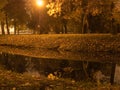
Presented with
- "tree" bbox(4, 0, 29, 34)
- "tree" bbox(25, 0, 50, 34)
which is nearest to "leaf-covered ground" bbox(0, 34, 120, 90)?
"tree" bbox(25, 0, 50, 34)

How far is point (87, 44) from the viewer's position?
29391mm

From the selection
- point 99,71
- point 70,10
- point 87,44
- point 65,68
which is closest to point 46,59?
point 65,68

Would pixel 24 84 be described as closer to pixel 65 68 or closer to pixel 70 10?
pixel 65 68

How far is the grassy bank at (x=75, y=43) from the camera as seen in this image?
28.1 metres

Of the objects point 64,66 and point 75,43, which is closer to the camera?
point 64,66

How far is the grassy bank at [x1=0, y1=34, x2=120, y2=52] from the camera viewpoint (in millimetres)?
28145

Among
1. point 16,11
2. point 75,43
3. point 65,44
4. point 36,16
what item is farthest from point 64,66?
point 36,16

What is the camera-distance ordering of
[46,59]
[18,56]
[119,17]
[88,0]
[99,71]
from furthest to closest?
[119,17] → [88,0] → [18,56] → [46,59] → [99,71]

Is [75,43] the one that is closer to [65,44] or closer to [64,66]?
[65,44]

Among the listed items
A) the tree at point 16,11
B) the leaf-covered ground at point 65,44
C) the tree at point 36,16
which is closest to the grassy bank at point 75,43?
the leaf-covered ground at point 65,44

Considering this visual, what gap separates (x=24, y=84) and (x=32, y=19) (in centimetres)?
4025

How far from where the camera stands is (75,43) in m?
30.7

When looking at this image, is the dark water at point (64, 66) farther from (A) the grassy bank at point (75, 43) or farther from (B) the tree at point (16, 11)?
(B) the tree at point (16, 11)

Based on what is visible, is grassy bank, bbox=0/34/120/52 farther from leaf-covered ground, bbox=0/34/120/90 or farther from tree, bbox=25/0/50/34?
tree, bbox=25/0/50/34
